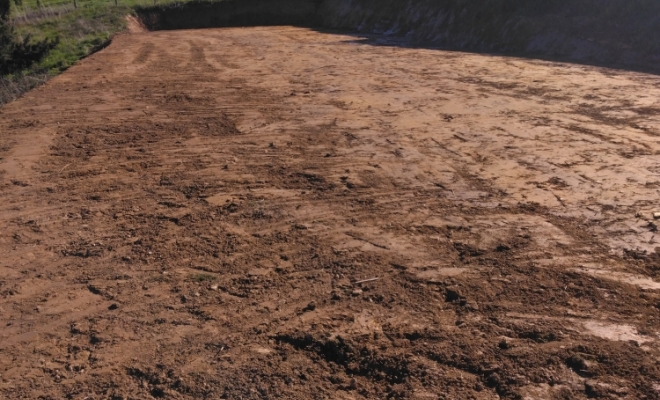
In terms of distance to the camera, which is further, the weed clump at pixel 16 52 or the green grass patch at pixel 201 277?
the weed clump at pixel 16 52

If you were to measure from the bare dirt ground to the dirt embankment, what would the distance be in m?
4.08

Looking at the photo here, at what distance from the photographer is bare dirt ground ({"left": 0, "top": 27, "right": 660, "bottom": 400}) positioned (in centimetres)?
409

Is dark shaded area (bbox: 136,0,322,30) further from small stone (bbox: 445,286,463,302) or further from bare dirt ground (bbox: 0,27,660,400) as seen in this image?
small stone (bbox: 445,286,463,302)

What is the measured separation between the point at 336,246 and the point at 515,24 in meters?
14.3

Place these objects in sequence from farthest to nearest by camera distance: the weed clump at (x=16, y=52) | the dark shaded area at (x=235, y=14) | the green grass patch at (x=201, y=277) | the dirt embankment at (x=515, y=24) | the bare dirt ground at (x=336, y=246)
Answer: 1. the dark shaded area at (x=235, y=14)
2. the weed clump at (x=16, y=52)
3. the dirt embankment at (x=515, y=24)
4. the green grass patch at (x=201, y=277)
5. the bare dirt ground at (x=336, y=246)

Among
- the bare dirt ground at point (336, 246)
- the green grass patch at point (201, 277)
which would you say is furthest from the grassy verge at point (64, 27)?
the green grass patch at point (201, 277)

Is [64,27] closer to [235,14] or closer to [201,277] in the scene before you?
[235,14]

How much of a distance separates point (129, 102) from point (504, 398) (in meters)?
Result: 9.90

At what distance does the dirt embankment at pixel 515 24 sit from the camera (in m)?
14.5

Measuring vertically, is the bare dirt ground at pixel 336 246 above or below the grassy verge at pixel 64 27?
below

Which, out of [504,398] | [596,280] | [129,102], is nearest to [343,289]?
[504,398]

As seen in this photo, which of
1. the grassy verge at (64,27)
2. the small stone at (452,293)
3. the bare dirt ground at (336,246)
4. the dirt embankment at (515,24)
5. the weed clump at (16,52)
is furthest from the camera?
the weed clump at (16,52)

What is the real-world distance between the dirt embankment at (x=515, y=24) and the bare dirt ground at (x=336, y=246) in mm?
4084

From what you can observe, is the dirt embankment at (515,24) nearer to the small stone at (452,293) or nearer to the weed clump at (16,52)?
the weed clump at (16,52)
